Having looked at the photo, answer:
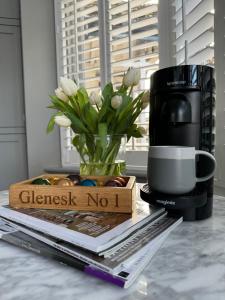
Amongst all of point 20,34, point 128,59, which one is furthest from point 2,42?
point 128,59

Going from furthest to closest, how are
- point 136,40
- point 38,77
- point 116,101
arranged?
point 38,77 < point 136,40 < point 116,101

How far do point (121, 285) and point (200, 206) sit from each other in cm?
31

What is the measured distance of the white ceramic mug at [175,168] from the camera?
0.59 metres

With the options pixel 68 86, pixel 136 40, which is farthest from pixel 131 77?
pixel 136 40

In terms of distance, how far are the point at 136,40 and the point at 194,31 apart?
46 cm

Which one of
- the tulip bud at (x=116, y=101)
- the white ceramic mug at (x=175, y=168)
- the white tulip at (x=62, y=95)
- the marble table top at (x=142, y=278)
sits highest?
the white tulip at (x=62, y=95)

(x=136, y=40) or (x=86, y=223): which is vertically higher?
(x=136, y=40)

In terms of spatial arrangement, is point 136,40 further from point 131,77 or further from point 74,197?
point 74,197

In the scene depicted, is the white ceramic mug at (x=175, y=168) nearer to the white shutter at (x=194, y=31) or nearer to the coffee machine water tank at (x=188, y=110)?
the coffee machine water tank at (x=188, y=110)

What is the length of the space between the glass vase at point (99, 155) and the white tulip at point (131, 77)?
16cm

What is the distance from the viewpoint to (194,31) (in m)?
1.12

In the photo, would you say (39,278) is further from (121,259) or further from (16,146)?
(16,146)

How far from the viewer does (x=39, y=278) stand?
389mm

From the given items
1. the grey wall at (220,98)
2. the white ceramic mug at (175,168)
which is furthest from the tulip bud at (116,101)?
the grey wall at (220,98)
